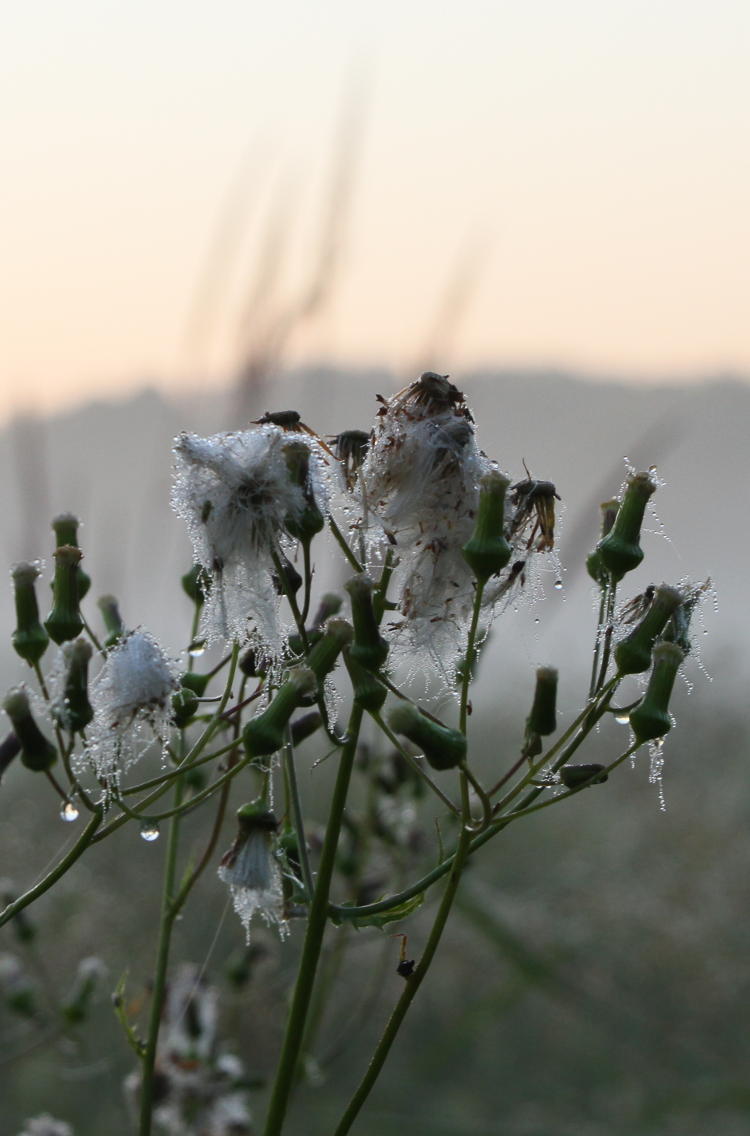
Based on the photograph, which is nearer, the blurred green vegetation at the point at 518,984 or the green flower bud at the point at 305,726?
the green flower bud at the point at 305,726

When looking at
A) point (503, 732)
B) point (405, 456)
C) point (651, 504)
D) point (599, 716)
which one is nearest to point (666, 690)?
point (599, 716)

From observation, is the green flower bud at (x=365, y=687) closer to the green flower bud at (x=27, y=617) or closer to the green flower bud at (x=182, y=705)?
the green flower bud at (x=182, y=705)

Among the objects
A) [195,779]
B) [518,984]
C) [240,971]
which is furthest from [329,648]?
[518,984]

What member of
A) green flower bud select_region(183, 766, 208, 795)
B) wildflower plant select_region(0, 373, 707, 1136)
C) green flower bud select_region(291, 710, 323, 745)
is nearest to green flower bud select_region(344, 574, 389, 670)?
wildflower plant select_region(0, 373, 707, 1136)

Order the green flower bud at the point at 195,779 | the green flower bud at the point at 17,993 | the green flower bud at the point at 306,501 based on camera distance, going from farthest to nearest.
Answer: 1. the green flower bud at the point at 17,993
2. the green flower bud at the point at 195,779
3. the green flower bud at the point at 306,501

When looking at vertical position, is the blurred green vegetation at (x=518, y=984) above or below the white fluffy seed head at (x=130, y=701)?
below

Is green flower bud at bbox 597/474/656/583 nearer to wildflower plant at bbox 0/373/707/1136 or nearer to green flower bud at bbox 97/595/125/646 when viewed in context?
wildflower plant at bbox 0/373/707/1136

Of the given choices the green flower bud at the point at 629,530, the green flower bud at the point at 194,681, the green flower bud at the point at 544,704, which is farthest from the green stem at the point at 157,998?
the green flower bud at the point at 629,530
